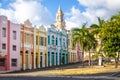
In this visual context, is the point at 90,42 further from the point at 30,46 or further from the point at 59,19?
the point at 59,19

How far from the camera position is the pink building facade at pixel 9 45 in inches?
2010

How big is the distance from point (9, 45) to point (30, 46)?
781 centimetres

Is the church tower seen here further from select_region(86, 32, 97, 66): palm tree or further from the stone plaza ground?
the stone plaza ground

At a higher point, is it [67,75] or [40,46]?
[40,46]

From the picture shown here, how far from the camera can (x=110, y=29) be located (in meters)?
51.9

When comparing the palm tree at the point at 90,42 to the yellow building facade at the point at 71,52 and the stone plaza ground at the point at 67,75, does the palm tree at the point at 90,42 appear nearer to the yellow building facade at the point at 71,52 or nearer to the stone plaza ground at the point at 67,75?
the stone plaza ground at the point at 67,75

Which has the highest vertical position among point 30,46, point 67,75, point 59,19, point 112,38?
point 59,19

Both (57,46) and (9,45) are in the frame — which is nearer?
(9,45)

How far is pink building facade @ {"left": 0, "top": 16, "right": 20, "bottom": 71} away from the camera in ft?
168

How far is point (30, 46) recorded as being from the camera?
5988 cm

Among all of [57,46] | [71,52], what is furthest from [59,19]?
[57,46]

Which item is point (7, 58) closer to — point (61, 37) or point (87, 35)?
point (87, 35)

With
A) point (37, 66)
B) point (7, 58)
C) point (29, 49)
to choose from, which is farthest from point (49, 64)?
point (7, 58)

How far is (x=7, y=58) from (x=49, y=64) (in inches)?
715
